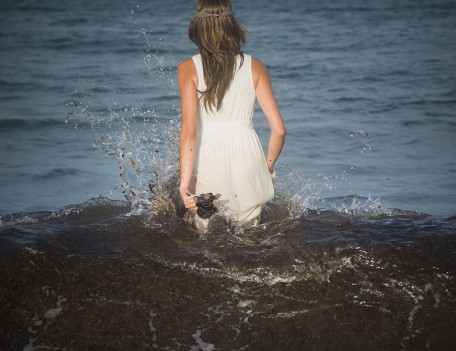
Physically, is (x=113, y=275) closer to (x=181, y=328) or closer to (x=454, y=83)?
(x=181, y=328)

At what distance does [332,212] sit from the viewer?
541 centimetres

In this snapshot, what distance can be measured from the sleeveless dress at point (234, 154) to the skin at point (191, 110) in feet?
0.18

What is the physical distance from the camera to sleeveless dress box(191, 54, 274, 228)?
14.5 feet

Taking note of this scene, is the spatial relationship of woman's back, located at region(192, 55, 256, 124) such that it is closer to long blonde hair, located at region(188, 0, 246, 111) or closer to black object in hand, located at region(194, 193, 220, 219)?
long blonde hair, located at region(188, 0, 246, 111)

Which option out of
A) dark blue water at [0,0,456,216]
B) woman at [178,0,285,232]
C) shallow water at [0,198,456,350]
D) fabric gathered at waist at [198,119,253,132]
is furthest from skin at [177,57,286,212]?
dark blue water at [0,0,456,216]

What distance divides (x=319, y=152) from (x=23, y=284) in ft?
19.6

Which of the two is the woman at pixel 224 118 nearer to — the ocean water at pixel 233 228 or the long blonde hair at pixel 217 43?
the long blonde hair at pixel 217 43

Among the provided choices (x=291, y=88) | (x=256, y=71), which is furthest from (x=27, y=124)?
(x=256, y=71)

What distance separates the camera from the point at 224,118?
14.8 ft

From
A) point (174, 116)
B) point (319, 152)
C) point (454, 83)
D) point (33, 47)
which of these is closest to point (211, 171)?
point (319, 152)

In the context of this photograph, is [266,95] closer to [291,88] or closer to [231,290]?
[231,290]

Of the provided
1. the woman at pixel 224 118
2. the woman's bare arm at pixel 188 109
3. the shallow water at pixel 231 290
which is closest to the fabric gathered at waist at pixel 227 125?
the woman at pixel 224 118

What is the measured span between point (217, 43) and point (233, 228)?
4.48 ft

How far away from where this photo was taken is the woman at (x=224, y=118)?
4.27 metres
